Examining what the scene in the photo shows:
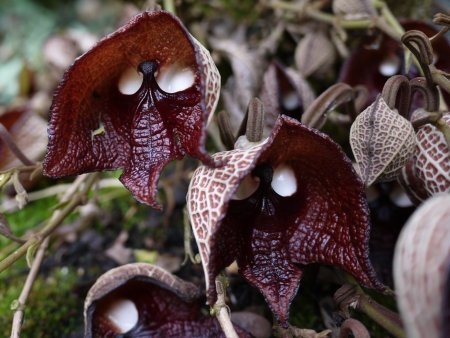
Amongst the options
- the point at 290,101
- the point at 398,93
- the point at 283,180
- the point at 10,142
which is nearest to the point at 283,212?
the point at 283,180

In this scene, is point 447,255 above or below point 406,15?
above

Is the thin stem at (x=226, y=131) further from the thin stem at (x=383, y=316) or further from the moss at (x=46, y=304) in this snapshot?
the moss at (x=46, y=304)

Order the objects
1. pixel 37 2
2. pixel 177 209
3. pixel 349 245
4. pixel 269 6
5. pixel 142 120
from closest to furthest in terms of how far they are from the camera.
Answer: pixel 349 245
pixel 142 120
pixel 177 209
pixel 269 6
pixel 37 2

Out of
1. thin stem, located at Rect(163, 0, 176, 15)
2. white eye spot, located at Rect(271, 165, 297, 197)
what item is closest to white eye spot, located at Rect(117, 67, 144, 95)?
white eye spot, located at Rect(271, 165, 297, 197)

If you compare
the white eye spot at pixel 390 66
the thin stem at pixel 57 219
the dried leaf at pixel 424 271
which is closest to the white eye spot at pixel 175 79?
the thin stem at pixel 57 219

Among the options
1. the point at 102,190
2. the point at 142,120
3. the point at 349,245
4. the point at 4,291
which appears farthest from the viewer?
the point at 102,190

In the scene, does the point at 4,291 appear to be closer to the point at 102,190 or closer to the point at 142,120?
the point at 102,190

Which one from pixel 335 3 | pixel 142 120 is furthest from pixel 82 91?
pixel 335 3
